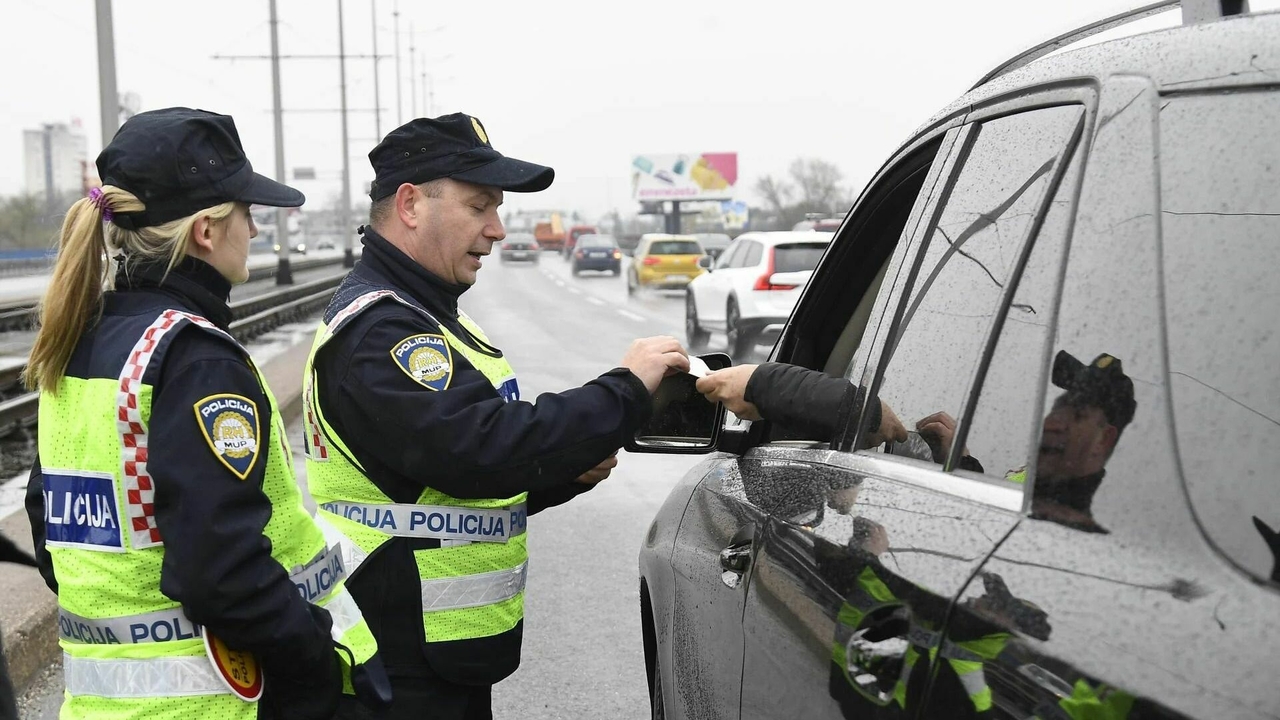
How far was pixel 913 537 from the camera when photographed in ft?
5.38

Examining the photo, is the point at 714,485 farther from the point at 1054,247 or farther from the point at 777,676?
the point at 1054,247

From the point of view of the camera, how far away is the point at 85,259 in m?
2.15

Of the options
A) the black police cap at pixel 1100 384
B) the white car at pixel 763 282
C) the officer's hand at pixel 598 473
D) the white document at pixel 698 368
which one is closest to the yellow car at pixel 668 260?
the white car at pixel 763 282

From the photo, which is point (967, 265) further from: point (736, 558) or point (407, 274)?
point (407, 274)

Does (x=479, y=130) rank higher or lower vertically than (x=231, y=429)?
higher

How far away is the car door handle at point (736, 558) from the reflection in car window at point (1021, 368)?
721 mm

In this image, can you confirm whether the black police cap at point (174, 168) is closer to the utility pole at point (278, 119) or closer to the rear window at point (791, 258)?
the rear window at point (791, 258)

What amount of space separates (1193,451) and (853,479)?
80 cm

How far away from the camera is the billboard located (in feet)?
310

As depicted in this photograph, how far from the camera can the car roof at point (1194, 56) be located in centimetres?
140

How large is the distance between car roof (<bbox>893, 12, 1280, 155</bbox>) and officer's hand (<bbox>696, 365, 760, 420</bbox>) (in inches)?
39.1

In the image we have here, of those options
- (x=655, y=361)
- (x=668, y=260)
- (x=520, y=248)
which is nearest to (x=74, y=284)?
(x=655, y=361)

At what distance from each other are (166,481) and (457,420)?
0.58 meters

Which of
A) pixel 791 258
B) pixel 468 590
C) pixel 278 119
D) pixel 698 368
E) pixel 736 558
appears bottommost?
pixel 791 258
